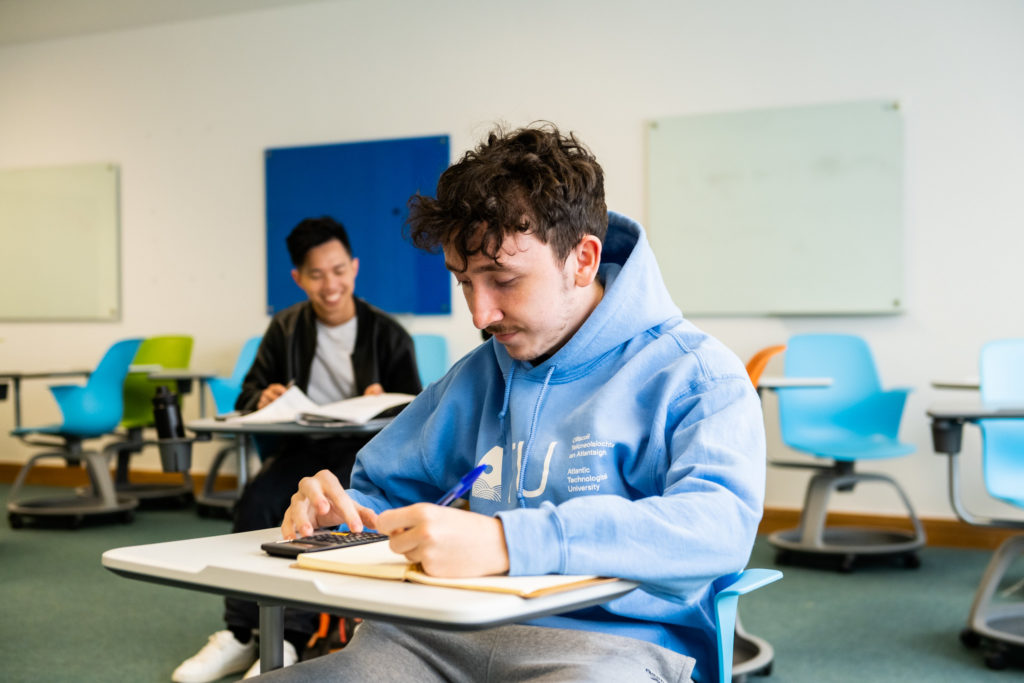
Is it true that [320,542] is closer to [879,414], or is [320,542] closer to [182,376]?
[879,414]

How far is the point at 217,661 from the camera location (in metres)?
2.64

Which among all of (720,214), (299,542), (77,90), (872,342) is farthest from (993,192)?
(77,90)

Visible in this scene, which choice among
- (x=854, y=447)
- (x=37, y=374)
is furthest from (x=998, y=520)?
(x=37, y=374)

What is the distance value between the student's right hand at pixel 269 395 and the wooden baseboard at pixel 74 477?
3079 mm

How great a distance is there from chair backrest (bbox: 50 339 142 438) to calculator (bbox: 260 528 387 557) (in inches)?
165

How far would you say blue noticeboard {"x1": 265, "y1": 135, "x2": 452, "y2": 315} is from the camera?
17.9ft

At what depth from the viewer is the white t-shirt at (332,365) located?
319 cm

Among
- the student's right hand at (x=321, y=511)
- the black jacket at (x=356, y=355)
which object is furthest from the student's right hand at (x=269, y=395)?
the student's right hand at (x=321, y=511)

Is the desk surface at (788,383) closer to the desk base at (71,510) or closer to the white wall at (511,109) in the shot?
the white wall at (511,109)

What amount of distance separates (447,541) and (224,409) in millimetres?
4180

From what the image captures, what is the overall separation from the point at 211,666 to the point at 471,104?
3.53 m

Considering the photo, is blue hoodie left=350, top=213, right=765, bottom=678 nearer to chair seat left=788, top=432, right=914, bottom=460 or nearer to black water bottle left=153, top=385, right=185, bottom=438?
black water bottle left=153, top=385, right=185, bottom=438

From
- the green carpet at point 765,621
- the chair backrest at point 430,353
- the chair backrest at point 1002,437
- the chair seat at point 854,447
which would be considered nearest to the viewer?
the green carpet at point 765,621

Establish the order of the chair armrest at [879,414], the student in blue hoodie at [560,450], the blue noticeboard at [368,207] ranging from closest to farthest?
the student in blue hoodie at [560,450] → the chair armrest at [879,414] → the blue noticeboard at [368,207]
